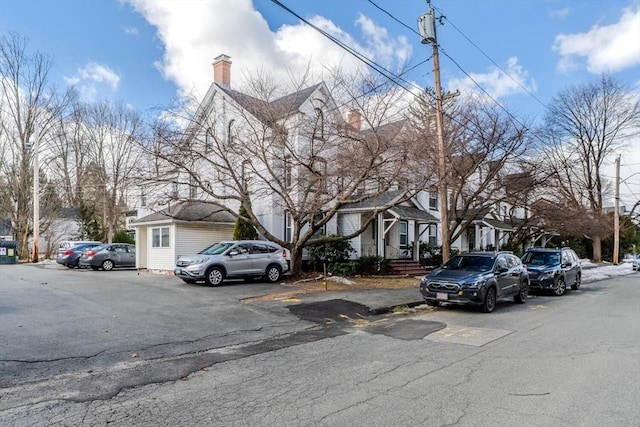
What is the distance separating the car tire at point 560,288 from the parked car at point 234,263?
10268 mm

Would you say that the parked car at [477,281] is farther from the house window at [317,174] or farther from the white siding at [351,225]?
the white siding at [351,225]

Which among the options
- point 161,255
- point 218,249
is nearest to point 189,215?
point 161,255

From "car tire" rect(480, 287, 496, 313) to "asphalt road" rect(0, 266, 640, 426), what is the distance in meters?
0.27

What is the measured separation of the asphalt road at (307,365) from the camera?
4.60m

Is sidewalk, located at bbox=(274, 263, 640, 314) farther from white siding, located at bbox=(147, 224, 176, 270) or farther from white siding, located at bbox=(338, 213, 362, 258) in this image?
white siding, located at bbox=(147, 224, 176, 270)

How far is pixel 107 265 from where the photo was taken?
2372 centimetres

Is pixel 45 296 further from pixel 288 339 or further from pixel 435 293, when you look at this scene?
pixel 435 293

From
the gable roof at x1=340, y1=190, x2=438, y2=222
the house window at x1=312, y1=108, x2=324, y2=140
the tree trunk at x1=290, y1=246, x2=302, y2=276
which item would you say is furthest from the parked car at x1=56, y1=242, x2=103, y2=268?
the house window at x1=312, y1=108, x2=324, y2=140

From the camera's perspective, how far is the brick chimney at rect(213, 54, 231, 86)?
81.0 ft

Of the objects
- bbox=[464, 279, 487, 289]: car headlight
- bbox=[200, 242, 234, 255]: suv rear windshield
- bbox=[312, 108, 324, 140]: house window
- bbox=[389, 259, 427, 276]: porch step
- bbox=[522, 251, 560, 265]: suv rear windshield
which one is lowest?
bbox=[389, 259, 427, 276]: porch step

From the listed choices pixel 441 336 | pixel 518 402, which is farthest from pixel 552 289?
pixel 518 402

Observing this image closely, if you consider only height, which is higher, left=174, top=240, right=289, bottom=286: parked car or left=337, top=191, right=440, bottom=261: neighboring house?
left=337, top=191, right=440, bottom=261: neighboring house

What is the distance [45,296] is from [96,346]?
6526mm

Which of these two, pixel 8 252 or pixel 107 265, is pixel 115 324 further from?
pixel 8 252
